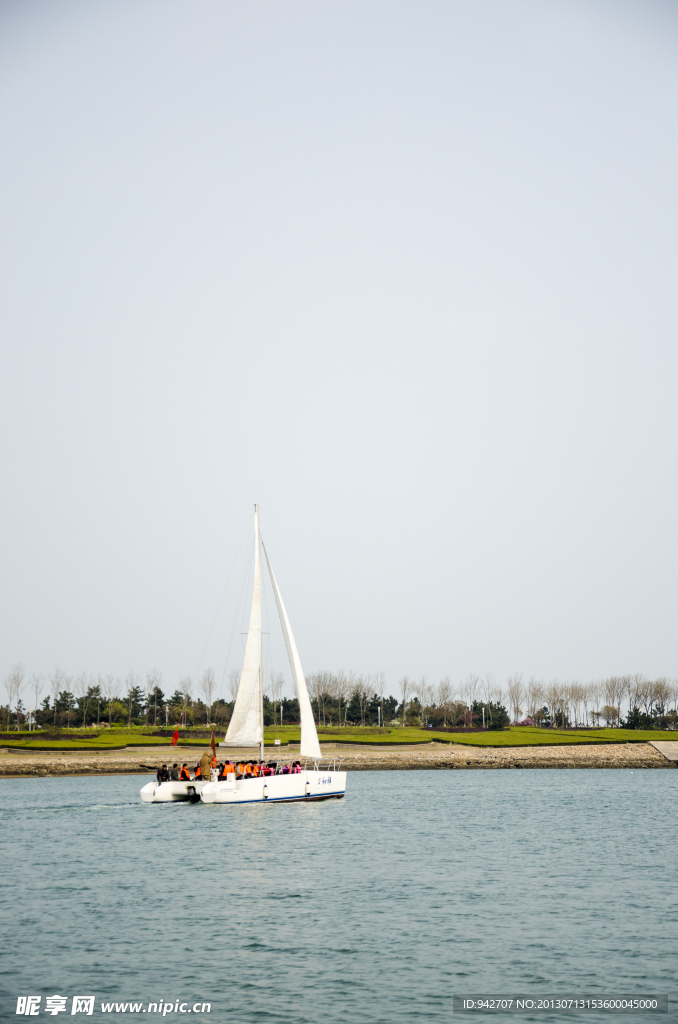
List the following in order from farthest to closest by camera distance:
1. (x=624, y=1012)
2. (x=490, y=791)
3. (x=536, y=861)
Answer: (x=490, y=791), (x=536, y=861), (x=624, y=1012)

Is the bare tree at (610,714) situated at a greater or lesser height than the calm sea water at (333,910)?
greater

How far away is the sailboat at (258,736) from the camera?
53.5 meters

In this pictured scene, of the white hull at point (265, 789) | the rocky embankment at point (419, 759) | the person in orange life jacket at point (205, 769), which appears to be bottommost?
the rocky embankment at point (419, 759)

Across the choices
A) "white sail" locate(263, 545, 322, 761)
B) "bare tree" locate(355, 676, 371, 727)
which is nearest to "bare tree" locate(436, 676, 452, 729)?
"bare tree" locate(355, 676, 371, 727)

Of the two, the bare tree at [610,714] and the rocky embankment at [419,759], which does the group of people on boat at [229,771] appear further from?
the bare tree at [610,714]

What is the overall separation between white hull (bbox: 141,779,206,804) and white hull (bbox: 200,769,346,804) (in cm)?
262

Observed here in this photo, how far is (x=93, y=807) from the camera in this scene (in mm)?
58156

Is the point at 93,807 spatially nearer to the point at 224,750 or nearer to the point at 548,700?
the point at 224,750

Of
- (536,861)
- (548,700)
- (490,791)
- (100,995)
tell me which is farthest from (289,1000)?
(548,700)

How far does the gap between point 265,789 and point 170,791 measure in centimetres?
680

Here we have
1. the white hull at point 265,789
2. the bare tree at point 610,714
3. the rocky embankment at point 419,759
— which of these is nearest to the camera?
the white hull at point 265,789

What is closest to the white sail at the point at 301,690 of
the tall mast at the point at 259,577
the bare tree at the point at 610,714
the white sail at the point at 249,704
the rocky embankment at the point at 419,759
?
the tall mast at the point at 259,577

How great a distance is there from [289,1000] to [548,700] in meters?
182

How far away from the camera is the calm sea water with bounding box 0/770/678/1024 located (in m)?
18.4
